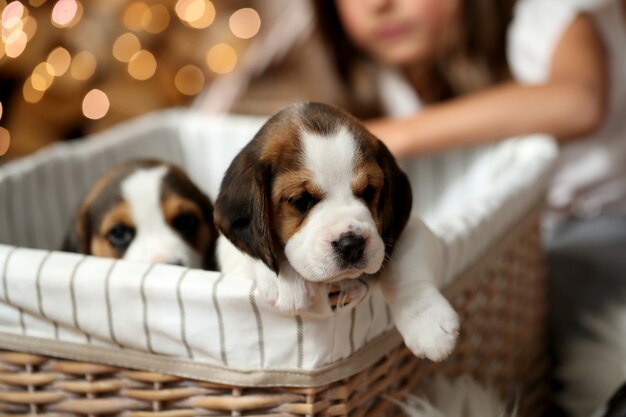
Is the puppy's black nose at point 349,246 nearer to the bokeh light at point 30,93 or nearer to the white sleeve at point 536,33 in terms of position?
the white sleeve at point 536,33

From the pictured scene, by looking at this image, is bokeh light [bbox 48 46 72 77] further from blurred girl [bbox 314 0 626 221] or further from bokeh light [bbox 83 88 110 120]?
blurred girl [bbox 314 0 626 221]

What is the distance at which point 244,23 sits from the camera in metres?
2.91

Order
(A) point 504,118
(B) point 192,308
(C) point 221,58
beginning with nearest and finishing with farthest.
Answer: (B) point 192,308, (A) point 504,118, (C) point 221,58

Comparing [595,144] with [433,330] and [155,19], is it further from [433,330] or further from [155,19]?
[155,19]

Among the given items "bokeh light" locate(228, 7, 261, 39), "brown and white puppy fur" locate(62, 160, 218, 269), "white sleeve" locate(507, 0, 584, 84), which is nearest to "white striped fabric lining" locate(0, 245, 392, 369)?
"brown and white puppy fur" locate(62, 160, 218, 269)

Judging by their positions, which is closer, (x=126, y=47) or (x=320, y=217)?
(x=320, y=217)

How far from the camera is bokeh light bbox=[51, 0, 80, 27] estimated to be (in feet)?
7.79

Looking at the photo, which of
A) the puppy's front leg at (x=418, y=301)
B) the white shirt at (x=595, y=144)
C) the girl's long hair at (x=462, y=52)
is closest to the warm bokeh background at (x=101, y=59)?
the girl's long hair at (x=462, y=52)

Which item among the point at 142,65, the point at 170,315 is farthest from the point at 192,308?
the point at 142,65

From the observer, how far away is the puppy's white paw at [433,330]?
0.93 m

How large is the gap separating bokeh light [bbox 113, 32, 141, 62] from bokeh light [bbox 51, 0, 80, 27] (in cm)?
19

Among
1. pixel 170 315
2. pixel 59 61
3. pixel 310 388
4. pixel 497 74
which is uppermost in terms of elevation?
pixel 59 61

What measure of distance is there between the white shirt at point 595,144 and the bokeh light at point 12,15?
4.71 feet

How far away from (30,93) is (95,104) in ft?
0.77
